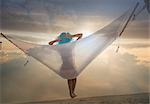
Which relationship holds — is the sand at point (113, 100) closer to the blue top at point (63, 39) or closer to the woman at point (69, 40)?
the woman at point (69, 40)

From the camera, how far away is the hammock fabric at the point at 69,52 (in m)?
2.91

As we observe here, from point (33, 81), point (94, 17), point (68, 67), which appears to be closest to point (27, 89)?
point (33, 81)

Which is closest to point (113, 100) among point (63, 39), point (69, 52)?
point (69, 52)

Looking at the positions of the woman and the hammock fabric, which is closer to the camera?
the hammock fabric

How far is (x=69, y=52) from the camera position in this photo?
9.66ft

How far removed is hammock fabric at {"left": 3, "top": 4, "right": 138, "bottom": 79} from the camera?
9.56 feet

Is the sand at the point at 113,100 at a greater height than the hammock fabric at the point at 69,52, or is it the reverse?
the hammock fabric at the point at 69,52

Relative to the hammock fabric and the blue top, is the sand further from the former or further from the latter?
the blue top

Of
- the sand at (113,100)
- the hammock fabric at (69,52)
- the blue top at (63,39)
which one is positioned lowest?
the sand at (113,100)

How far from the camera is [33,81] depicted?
302 centimetres

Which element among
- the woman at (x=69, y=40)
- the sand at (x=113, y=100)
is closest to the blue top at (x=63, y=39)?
the woman at (x=69, y=40)

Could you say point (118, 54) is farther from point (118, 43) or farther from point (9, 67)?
point (9, 67)

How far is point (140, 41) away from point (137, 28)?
0.15 metres

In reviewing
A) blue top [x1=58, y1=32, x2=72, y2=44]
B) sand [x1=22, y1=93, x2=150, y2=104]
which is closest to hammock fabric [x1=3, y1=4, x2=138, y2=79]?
blue top [x1=58, y1=32, x2=72, y2=44]
